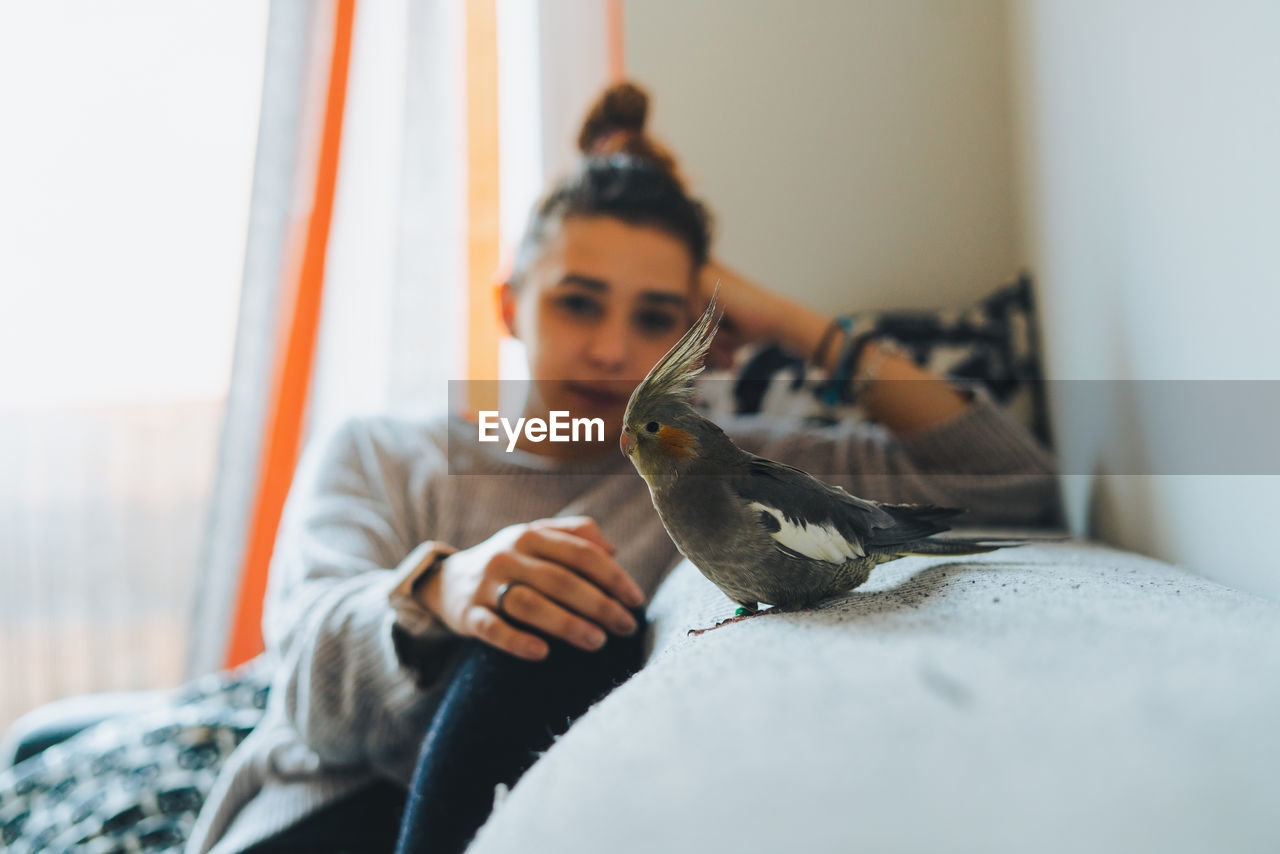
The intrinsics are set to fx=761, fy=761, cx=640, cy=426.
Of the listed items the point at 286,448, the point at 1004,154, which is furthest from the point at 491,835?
the point at 286,448

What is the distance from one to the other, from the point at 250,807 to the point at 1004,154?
5.07ft

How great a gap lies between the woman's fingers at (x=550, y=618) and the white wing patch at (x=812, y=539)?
244 millimetres

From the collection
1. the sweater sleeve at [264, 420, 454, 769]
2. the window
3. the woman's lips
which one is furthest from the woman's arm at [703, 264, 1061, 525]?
the window

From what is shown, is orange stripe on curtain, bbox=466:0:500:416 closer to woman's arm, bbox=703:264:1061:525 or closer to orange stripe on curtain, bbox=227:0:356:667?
orange stripe on curtain, bbox=227:0:356:667

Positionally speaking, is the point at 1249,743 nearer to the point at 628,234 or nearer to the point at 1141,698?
the point at 1141,698

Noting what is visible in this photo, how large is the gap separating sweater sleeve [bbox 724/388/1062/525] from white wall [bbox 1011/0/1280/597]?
6cm

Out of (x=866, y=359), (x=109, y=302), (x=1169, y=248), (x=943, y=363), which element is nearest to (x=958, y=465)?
(x=866, y=359)

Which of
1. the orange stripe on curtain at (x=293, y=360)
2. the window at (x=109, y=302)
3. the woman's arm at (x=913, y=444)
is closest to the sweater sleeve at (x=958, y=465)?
the woman's arm at (x=913, y=444)

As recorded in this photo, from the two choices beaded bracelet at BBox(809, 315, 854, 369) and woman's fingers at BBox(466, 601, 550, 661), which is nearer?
woman's fingers at BBox(466, 601, 550, 661)

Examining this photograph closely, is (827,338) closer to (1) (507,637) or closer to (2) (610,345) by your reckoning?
(2) (610,345)

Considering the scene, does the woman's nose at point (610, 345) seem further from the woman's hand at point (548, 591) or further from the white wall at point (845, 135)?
the white wall at point (845, 135)

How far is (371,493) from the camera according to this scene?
3.69 feet

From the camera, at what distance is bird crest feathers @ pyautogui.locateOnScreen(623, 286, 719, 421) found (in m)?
0.38

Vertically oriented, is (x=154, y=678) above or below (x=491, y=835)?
below
